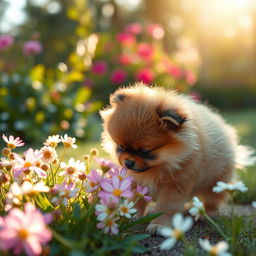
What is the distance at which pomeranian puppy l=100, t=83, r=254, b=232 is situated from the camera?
9.77 feet

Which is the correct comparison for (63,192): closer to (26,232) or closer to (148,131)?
(26,232)

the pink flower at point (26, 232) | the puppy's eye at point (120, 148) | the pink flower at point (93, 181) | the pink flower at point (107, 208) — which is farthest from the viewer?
the puppy's eye at point (120, 148)

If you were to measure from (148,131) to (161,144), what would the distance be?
15cm

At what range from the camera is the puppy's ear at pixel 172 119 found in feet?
9.72

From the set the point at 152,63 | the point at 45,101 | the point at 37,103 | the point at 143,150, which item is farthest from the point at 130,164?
the point at 152,63

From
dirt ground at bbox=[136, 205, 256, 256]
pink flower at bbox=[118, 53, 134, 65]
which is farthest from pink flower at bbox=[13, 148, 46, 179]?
pink flower at bbox=[118, 53, 134, 65]

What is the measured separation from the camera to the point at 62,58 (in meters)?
25.8

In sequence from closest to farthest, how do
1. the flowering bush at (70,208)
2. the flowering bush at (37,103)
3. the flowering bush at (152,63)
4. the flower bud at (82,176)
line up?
the flowering bush at (70,208) < the flower bud at (82,176) < the flowering bush at (37,103) < the flowering bush at (152,63)

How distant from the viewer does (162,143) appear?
3047 mm

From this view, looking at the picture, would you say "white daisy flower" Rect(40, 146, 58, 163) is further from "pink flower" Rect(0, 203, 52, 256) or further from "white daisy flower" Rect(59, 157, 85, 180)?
"pink flower" Rect(0, 203, 52, 256)

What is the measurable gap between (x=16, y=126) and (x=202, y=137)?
5630 millimetres

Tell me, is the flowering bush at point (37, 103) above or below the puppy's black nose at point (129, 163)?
below

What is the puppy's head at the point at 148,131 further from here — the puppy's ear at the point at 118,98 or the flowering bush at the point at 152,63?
the flowering bush at the point at 152,63

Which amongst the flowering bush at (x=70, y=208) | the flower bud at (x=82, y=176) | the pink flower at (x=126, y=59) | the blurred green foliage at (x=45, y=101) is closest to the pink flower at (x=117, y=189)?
the flowering bush at (x=70, y=208)
